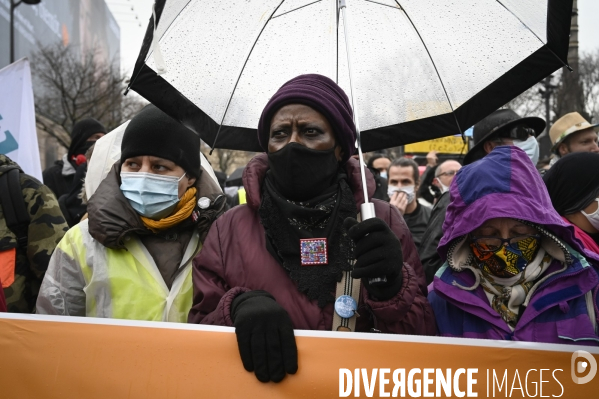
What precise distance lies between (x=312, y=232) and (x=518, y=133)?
7.96ft

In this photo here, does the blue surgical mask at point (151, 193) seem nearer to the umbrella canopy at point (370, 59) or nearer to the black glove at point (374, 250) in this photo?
the umbrella canopy at point (370, 59)

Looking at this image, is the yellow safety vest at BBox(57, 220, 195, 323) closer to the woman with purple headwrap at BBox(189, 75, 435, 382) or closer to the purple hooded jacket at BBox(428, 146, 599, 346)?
the woman with purple headwrap at BBox(189, 75, 435, 382)

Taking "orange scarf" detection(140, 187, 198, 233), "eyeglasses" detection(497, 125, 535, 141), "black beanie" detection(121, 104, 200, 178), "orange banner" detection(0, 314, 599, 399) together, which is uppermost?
"eyeglasses" detection(497, 125, 535, 141)

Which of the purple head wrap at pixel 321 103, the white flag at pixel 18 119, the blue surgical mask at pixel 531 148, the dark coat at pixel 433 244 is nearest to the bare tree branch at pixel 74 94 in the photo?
the white flag at pixel 18 119

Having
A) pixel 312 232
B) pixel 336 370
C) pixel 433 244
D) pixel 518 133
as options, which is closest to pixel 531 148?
pixel 518 133

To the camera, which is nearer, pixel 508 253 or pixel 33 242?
pixel 508 253

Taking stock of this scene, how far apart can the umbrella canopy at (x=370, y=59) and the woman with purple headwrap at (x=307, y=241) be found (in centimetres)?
31

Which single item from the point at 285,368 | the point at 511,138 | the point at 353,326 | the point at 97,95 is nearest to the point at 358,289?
the point at 353,326

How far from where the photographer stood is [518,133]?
4.27 m

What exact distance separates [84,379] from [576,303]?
73.4 inches

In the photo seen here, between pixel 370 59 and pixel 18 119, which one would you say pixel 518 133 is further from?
pixel 18 119

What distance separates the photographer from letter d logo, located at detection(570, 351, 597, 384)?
2.04 metres

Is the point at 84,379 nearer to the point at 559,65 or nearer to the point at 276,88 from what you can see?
the point at 276,88

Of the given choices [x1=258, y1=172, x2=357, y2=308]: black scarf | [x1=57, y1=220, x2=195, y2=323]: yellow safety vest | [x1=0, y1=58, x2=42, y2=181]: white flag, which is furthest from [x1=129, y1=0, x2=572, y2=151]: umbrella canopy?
[x1=0, y1=58, x2=42, y2=181]: white flag
